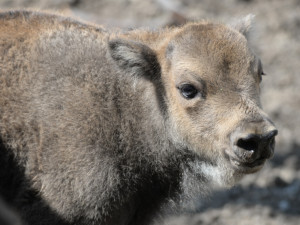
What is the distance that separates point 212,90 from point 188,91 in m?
0.32

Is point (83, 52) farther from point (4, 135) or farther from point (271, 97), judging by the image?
point (271, 97)

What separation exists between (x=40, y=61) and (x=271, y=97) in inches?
267

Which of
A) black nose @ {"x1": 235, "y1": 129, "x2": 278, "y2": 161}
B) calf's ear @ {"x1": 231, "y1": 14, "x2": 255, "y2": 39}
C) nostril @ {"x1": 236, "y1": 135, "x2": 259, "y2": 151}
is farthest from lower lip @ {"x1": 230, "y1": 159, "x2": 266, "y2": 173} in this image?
calf's ear @ {"x1": 231, "y1": 14, "x2": 255, "y2": 39}

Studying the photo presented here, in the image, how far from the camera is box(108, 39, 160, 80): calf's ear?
8117 mm

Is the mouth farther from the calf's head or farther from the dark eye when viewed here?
the dark eye

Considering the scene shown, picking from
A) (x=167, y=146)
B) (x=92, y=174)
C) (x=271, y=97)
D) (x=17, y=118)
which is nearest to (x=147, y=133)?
(x=167, y=146)

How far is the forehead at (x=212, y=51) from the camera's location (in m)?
8.01

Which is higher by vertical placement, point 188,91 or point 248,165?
point 188,91

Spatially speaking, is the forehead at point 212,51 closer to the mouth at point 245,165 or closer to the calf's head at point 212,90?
the calf's head at point 212,90

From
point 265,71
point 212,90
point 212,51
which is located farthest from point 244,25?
point 265,71

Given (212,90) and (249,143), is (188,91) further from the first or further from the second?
(249,143)

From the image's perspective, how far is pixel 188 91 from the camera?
318 inches

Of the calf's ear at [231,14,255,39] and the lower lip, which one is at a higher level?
the calf's ear at [231,14,255,39]

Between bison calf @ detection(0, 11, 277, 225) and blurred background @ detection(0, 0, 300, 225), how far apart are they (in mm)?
1441
